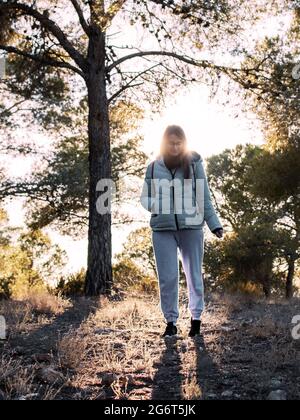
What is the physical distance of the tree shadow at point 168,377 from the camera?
12.8 ft

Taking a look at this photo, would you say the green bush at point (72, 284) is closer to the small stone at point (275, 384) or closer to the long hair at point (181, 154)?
the long hair at point (181, 154)

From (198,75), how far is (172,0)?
294 cm

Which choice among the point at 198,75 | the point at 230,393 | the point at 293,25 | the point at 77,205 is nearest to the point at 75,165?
the point at 77,205

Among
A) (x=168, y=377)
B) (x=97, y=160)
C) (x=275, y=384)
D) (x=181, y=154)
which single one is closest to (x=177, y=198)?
(x=181, y=154)

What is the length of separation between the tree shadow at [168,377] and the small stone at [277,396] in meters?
0.55

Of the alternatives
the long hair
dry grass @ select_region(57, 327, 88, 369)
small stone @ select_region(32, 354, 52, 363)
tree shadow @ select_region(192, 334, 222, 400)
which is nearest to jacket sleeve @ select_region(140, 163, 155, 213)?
the long hair

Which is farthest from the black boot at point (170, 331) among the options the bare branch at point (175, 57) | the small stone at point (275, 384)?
the bare branch at point (175, 57)

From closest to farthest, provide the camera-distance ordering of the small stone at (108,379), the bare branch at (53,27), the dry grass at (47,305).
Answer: the small stone at (108,379)
the dry grass at (47,305)
the bare branch at (53,27)

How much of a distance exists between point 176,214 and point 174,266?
53 centimetres

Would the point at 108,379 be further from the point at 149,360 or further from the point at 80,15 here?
the point at 80,15

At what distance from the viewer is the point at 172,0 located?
10.0 metres

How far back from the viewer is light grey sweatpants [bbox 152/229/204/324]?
6051mm
